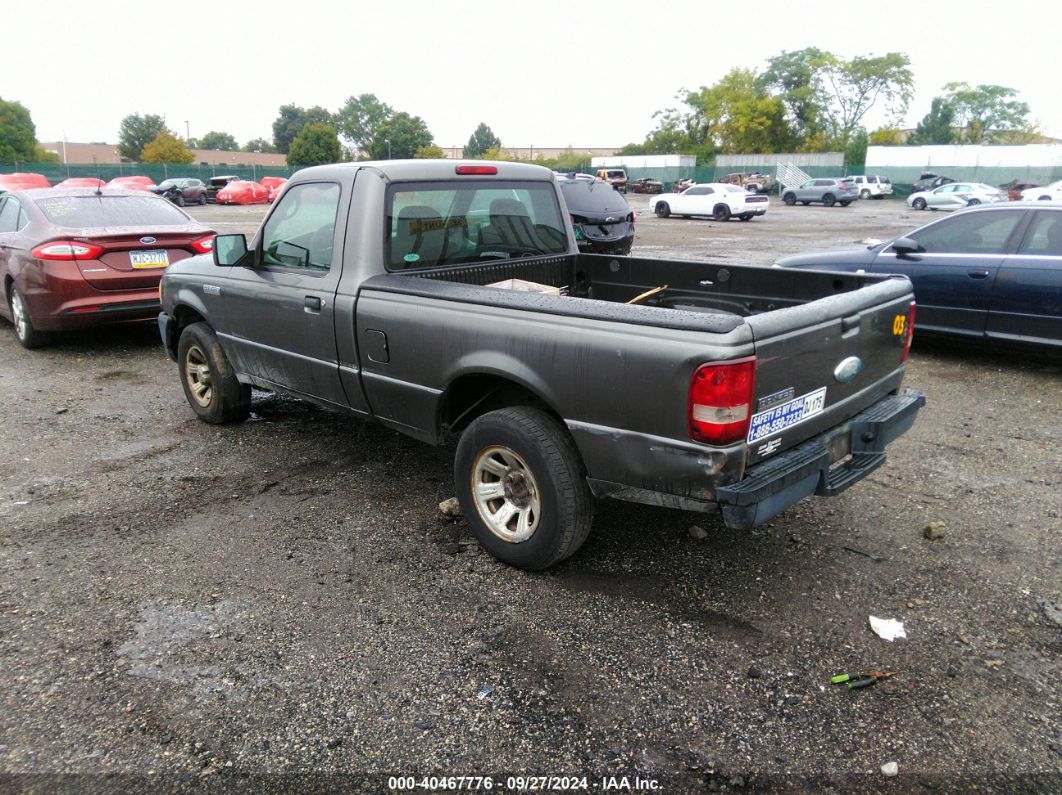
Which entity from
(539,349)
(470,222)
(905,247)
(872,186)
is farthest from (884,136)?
(539,349)

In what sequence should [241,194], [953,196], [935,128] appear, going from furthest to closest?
[935,128]
[241,194]
[953,196]

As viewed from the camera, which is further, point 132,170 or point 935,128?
point 935,128

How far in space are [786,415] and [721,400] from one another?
458mm

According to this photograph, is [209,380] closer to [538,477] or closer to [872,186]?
[538,477]

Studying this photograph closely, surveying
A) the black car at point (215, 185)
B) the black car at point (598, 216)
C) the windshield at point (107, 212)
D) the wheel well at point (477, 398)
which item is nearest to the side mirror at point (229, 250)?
the wheel well at point (477, 398)

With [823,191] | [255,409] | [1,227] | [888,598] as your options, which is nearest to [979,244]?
[888,598]

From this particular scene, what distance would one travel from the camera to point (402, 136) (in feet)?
314

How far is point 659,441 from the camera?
2986mm

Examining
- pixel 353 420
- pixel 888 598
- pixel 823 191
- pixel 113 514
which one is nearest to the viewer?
pixel 888 598

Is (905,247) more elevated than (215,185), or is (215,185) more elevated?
(905,247)

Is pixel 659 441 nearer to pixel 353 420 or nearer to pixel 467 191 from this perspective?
pixel 467 191

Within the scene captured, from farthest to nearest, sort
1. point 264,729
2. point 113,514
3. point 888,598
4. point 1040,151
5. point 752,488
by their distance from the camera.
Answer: point 1040,151 < point 113,514 < point 888,598 < point 752,488 < point 264,729

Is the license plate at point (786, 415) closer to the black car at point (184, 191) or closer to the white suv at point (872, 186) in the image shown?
the black car at point (184, 191)

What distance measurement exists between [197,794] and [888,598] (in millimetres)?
2816
